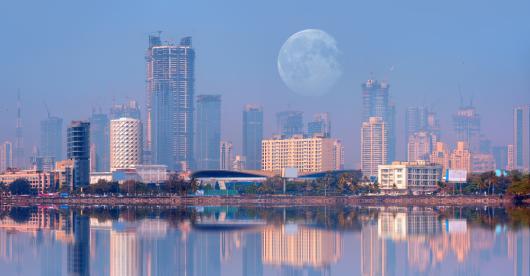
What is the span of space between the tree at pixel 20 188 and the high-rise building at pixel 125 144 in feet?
133

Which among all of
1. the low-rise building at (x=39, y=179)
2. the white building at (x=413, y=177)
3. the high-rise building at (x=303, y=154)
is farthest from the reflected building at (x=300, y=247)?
the high-rise building at (x=303, y=154)

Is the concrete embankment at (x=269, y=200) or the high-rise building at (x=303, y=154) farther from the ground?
the high-rise building at (x=303, y=154)

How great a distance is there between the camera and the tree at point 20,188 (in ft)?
434

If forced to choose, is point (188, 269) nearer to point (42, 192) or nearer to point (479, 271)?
point (479, 271)

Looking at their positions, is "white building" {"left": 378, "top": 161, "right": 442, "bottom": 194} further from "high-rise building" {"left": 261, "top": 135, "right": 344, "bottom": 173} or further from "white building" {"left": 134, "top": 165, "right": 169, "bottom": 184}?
"high-rise building" {"left": 261, "top": 135, "right": 344, "bottom": 173}

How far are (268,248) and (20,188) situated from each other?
312 ft

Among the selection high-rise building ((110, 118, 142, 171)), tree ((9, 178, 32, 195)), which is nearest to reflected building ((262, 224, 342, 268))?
tree ((9, 178, 32, 195))

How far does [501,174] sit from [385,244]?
78.9 m

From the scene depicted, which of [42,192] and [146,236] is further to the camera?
[42,192]

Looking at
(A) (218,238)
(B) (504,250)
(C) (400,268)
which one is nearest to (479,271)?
(C) (400,268)

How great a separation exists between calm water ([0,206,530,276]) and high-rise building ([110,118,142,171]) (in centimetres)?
11353

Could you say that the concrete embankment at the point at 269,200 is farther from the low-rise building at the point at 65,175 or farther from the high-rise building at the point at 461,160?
the high-rise building at the point at 461,160

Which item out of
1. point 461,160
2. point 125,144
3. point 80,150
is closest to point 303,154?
point 125,144

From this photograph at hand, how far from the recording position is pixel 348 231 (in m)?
53.4
